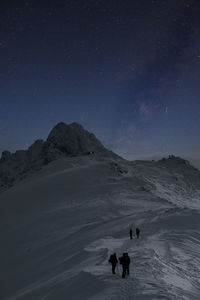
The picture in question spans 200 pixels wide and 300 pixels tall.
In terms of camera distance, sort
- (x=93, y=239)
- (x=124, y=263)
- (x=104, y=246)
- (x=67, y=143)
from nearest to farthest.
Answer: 1. (x=124, y=263)
2. (x=104, y=246)
3. (x=93, y=239)
4. (x=67, y=143)

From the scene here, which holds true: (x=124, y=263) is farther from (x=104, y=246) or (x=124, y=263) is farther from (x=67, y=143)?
(x=67, y=143)

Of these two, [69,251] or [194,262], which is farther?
[69,251]

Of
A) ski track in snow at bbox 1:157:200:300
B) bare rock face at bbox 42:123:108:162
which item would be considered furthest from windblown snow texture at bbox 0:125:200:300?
bare rock face at bbox 42:123:108:162

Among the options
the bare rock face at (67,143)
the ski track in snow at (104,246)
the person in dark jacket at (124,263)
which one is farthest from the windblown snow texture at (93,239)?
the bare rock face at (67,143)

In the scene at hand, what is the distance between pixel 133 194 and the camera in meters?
51.5

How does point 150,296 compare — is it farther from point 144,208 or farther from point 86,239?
point 144,208

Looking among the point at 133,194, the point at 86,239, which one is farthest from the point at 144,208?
the point at 86,239

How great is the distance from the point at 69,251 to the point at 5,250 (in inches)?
456

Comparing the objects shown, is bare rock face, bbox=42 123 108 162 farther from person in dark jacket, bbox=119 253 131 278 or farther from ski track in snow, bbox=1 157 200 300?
person in dark jacket, bbox=119 253 131 278

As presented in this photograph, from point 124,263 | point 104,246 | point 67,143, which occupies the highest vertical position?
point 67,143

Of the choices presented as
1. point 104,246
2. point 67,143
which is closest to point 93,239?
point 104,246

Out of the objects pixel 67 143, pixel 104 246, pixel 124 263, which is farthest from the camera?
pixel 67 143

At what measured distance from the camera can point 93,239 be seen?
2684 cm

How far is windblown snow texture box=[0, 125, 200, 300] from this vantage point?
12.6m
